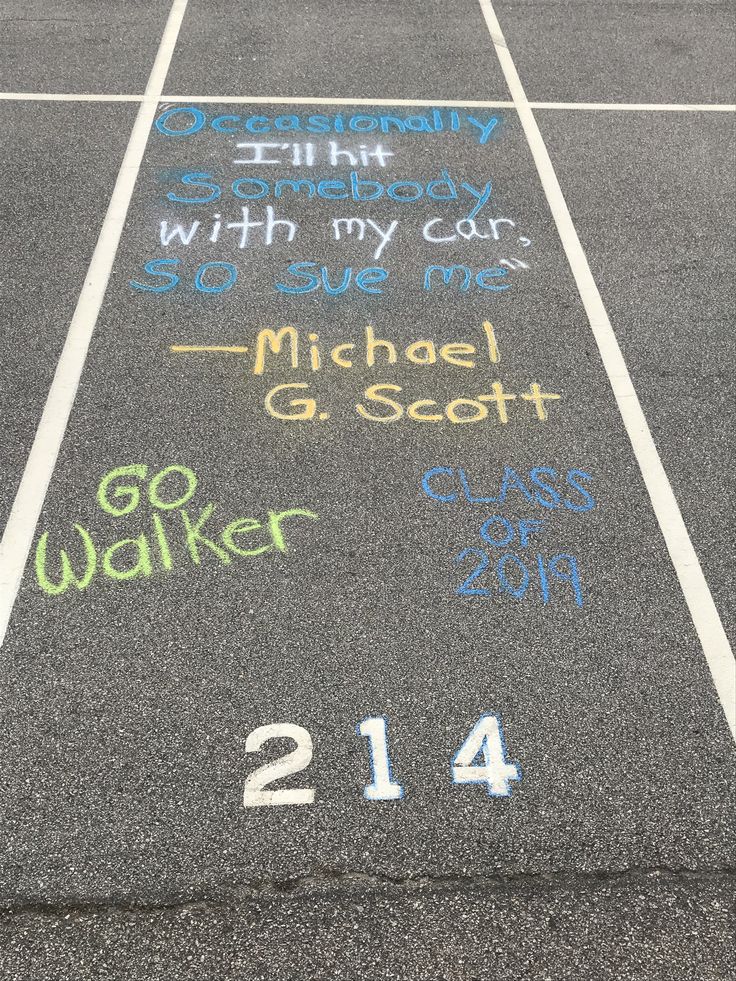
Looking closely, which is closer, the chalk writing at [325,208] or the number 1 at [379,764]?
the number 1 at [379,764]

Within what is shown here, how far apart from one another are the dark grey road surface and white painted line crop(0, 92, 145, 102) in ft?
1.00

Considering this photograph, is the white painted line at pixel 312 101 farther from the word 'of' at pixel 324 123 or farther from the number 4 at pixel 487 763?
the number 4 at pixel 487 763

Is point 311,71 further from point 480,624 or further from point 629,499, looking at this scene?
point 480,624

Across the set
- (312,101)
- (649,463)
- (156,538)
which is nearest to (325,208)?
(312,101)

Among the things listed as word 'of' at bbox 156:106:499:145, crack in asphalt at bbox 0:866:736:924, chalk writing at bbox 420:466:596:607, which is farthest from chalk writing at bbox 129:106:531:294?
crack in asphalt at bbox 0:866:736:924

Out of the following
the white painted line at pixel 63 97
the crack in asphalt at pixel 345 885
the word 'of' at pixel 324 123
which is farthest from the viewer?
the white painted line at pixel 63 97

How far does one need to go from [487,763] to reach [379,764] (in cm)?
45

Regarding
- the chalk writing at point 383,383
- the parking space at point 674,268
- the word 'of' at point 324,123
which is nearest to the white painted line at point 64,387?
the word 'of' at point 324,123

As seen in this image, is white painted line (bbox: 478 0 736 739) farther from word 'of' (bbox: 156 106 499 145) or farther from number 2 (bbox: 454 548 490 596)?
number 2 (bbox: 454 548 490 596)

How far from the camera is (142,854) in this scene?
319 centimetres

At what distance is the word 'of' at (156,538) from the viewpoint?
410cm

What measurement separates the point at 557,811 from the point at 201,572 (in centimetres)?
194

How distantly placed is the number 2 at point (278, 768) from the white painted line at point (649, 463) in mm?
1834

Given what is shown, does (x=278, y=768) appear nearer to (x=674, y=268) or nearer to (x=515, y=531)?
(x=515, y=531)
